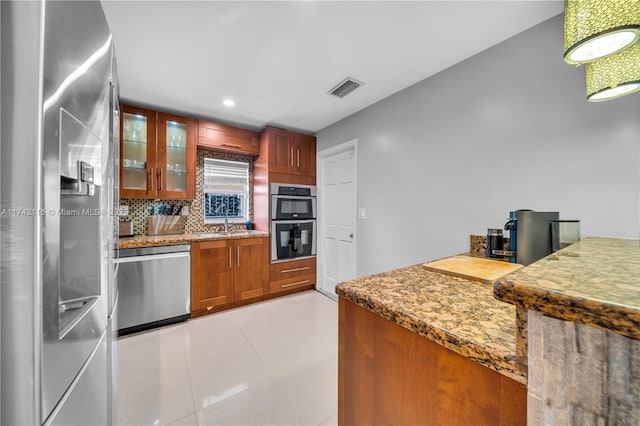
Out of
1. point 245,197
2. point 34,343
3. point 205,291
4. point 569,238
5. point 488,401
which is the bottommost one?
point 205,291

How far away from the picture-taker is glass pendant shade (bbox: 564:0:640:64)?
0.74 meters

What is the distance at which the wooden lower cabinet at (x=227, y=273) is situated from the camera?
2604 millimetres

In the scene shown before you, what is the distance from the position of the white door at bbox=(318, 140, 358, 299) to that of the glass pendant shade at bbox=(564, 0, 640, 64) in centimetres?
198

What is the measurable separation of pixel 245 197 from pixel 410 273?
3.03 m

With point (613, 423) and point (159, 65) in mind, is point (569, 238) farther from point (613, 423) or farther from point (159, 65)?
point (159, 65)

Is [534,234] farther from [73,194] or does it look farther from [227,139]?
[227,139]

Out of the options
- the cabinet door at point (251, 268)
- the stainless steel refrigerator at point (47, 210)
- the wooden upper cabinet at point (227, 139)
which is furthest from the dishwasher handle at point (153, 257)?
the stainless steel refrigerator at point (47, 210)

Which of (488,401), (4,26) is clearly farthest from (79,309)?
(488,401)

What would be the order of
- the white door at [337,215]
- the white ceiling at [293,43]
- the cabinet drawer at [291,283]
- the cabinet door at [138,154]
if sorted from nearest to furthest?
1. the white ceiling at [293,43]
2. the cabinet door at [138,154]
3. the white door at [337,215]
4. the cabinet drawer at [291,283]

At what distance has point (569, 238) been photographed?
109cm

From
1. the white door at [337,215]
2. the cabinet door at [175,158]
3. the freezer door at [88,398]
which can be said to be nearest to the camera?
the freezer door at [88,398]

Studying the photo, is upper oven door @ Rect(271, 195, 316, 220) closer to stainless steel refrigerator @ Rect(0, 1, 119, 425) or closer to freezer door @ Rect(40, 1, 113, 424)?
freezer door @ Rect(40, 1, 113, 424)

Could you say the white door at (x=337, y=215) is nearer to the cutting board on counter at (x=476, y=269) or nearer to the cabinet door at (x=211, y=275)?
the cabinet door at (x=211, y=275)

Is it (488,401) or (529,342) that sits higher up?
(529,342)
